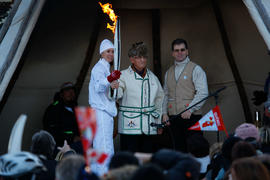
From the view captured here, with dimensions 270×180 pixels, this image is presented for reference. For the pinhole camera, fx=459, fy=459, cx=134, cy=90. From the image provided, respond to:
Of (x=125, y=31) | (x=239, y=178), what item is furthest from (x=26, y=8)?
(x=239, y=178)

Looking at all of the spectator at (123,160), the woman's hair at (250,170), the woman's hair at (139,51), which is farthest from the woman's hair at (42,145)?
the woman's hair at (139,51)

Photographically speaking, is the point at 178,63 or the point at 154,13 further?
the point at 154,13

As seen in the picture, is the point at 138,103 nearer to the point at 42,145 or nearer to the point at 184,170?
the point at 42,145

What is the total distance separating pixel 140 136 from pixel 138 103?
33 cm

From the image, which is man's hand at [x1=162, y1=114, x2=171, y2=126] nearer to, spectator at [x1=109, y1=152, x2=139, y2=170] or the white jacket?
the white jacket

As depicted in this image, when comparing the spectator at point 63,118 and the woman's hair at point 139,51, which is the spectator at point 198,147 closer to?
the woman's hair at point 139,51

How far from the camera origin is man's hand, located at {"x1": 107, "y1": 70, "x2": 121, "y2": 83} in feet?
13.2

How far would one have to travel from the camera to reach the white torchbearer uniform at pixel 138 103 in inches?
180

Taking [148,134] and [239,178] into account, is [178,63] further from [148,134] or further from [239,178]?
[239,178]

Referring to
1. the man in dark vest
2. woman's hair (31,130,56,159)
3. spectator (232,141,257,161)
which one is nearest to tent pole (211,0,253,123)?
the man in dark vest

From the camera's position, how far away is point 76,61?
239 inches

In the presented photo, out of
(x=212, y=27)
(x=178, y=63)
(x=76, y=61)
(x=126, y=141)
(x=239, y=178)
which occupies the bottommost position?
(x=239, y=178)

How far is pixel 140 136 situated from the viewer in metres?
4.62

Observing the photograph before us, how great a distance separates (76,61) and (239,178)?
13.3ft
